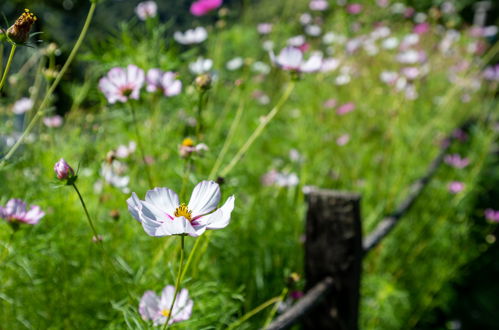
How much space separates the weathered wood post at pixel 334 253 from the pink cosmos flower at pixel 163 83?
0.35 meters

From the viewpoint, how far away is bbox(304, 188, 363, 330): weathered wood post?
3.27ft

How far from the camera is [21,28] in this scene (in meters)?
0.50

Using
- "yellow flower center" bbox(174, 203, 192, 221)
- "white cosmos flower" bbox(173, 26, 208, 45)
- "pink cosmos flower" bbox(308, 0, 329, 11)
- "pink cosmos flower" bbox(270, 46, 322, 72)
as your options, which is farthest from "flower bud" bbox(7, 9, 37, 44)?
"pink cosmos flower" bbox(308, 0, 329, 11)

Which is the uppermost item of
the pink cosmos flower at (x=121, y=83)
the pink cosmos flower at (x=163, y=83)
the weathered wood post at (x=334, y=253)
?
the pink cosmos flower at (x=121, y=83)

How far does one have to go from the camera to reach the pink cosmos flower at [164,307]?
2.05 feet

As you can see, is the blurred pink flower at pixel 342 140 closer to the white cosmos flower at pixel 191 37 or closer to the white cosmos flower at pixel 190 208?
the white cosmos flower at pixel 191 37

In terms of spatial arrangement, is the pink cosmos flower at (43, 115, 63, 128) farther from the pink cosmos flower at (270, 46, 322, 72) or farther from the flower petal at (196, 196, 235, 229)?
the flower petal at (196, 196, 235, 229)

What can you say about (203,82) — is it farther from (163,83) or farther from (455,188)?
(455,188)

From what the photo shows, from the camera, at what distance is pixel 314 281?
1056 mm

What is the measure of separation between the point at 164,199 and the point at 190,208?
0.10 feet

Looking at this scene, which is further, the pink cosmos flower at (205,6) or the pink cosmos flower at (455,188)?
the pink cosmos flower at (455,188)

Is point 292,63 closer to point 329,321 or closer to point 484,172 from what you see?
point 329,321

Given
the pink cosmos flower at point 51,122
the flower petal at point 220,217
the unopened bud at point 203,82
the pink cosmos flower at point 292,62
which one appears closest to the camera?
the flower petal at point 220,217

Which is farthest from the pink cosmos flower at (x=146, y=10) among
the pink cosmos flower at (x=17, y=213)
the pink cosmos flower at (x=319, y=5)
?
the pink cosmos flower at (x=319, y=5)
